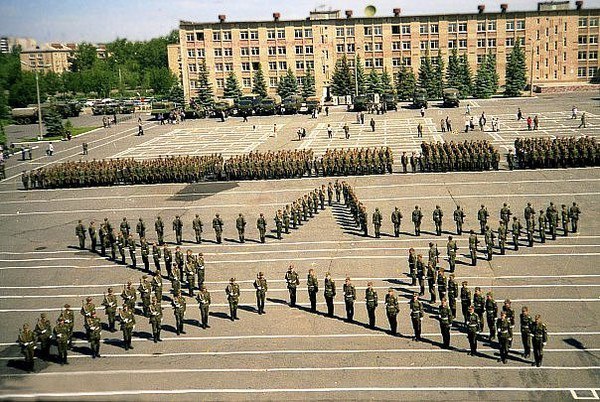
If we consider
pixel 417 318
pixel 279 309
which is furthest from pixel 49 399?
pixel 279 309

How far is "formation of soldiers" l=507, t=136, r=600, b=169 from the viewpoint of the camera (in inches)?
1323

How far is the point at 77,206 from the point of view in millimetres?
32906

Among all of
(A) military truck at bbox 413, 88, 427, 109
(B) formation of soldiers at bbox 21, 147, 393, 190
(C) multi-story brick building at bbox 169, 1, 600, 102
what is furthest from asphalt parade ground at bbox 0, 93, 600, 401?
(C) multi-story brick building at bbox 169, 1, 600, 102

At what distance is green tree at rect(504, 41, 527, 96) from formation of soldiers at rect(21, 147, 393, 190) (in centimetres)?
3991

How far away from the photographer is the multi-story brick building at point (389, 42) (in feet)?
253

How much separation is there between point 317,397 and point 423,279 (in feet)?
21.6

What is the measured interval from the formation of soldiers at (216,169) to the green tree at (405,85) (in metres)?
37.1

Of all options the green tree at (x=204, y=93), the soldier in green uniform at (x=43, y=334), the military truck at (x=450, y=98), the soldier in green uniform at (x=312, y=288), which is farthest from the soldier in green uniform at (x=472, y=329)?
the green tree at (x=204, y=93)

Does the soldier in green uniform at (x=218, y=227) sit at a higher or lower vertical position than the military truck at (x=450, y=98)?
lower

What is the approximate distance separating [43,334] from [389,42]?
68881 mm

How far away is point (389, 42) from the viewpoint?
3095 inches

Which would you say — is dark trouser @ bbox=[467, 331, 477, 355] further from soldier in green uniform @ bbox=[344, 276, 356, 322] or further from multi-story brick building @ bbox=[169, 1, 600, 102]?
multi-story brick building @ bbox=[169, 1, 600, 102]

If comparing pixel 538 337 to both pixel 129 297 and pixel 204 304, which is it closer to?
pixel 204 304

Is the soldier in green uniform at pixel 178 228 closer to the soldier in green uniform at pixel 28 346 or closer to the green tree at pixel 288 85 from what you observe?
the soldier in green uniform at pixel 28 346
